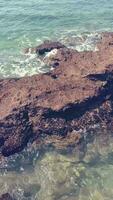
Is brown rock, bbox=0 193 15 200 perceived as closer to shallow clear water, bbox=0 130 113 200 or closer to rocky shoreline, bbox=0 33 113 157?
shallow clear water, bbox=0 130 113 200

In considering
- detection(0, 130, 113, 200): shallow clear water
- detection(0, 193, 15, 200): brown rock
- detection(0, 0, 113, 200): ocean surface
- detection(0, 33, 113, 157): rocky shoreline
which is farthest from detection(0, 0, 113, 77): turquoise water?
detection(0, 193, 15, 200): brown rock

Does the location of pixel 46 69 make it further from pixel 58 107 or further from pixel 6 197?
pixel 6 197

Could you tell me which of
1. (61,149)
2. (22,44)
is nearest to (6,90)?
(61,149)

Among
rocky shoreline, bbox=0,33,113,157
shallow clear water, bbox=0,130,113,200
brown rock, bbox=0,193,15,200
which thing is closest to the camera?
brown rock, bbox=0,193,15,200

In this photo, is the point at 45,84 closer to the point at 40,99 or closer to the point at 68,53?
the point at 40,99

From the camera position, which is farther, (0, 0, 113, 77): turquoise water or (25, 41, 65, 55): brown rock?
(25, 41, 65, 55): brown rock

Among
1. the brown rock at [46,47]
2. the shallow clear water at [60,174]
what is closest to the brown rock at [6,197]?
the shallow clear water at [60,174]

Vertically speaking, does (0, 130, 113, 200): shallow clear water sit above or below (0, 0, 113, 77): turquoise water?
below
